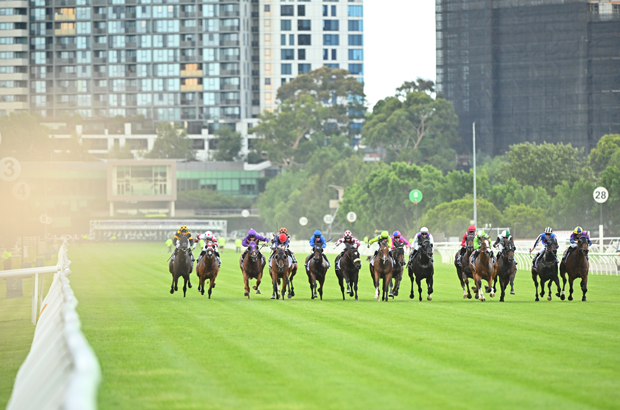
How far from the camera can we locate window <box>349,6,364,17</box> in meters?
167

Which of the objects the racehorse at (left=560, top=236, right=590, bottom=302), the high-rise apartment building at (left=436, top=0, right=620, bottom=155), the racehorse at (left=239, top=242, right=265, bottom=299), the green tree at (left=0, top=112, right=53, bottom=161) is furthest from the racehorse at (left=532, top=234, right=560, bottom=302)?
the green tree at (left=0, top=112, right=53, bottom=161)

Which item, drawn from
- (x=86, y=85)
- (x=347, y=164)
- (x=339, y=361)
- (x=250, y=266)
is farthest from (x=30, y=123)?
(x=339, y=361)

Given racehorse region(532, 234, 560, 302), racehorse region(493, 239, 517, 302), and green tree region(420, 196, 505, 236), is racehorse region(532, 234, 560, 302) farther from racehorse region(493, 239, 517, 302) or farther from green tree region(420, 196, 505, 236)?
green tree region(420, 196, 505, 236)

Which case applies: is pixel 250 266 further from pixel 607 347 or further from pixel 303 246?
pixel 303 246

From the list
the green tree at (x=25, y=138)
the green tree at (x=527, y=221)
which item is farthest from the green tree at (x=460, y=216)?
the green tree at (x=25, y=138)

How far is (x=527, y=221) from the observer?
64438 millimetres

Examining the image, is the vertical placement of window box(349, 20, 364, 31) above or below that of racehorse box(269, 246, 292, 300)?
above

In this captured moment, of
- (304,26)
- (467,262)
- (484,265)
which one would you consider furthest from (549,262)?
(304,26)

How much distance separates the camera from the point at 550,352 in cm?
1247

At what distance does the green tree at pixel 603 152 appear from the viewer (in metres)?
79.4

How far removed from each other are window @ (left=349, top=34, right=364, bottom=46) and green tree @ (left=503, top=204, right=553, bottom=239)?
353 feet

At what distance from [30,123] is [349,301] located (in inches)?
5090

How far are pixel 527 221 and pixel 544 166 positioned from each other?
15690 mm

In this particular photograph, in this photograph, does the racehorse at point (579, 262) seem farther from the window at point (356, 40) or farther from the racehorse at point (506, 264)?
the window at point (356, 40)
